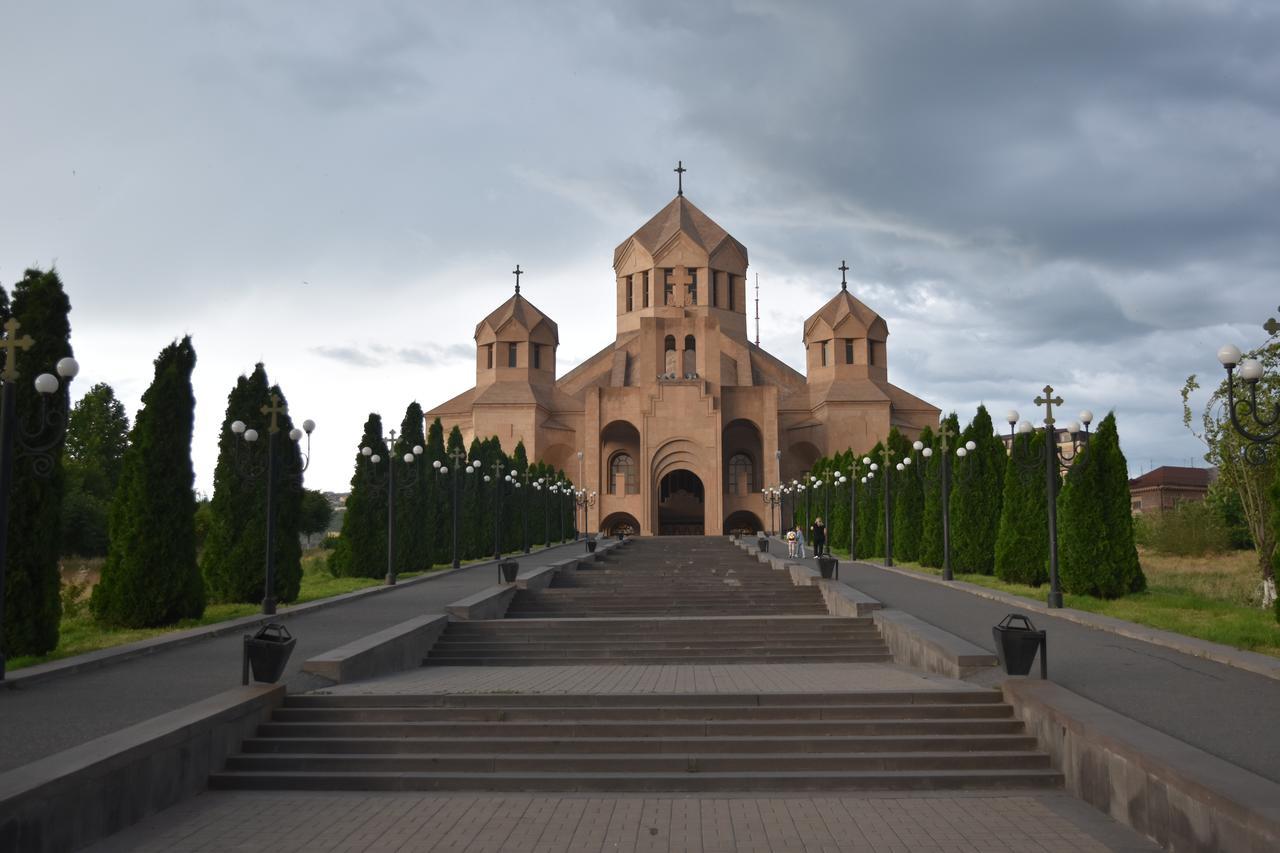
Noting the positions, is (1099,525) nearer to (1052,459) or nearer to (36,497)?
(1052,459)

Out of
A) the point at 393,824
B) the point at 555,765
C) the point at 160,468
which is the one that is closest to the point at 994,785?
the point at 555,765

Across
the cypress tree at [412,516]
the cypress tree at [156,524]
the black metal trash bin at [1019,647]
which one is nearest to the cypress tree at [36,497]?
the cypress tree at [156,524]

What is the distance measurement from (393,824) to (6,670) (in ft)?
16.3

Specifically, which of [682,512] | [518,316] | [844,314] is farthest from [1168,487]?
[518,316]

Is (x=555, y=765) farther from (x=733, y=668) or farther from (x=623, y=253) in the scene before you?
(x=623, y=253)

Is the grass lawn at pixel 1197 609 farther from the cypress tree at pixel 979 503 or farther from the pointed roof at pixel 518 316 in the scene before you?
the pointed roof at pixel 518 316

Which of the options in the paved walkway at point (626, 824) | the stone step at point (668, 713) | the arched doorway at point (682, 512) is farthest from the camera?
the arched doorway at point (682, 512)

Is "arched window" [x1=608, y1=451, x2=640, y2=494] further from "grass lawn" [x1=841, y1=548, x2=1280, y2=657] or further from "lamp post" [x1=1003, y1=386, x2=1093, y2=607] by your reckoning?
"lamp post" [x1=1003, y1=386, x2=1093, y2=607]

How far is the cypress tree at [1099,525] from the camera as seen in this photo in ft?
47.6

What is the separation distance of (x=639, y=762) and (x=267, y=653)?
2818 millimetres

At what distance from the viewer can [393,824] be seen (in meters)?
5.75

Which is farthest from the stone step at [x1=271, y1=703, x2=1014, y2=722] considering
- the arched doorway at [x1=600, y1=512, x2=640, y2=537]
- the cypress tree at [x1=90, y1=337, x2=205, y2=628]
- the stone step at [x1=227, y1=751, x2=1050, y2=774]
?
the arched doorway at [x1=600, y1=512, x2=640, y2=537]

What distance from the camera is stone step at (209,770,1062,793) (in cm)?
643

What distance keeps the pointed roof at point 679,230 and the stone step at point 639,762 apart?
154 feet
